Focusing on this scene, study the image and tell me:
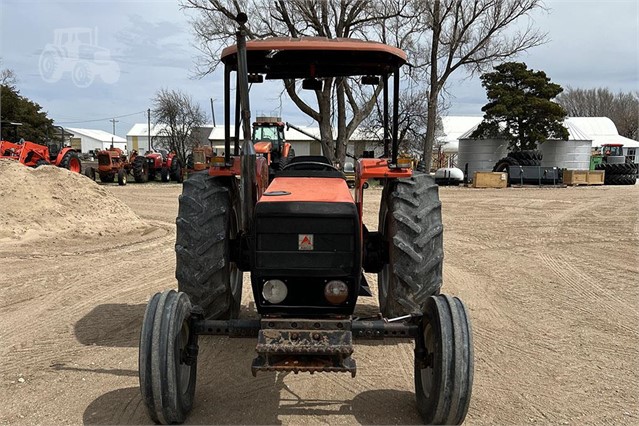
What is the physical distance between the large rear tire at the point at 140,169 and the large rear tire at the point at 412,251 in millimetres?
25526

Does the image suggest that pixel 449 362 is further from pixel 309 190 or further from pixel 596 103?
pixel 596 103

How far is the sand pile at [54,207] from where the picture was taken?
9953 millimetres

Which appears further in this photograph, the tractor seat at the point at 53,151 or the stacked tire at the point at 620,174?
the stacked tire at the point at 620,174

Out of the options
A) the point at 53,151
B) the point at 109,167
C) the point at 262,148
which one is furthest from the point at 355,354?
the point at 109,167

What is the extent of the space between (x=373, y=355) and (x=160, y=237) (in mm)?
6818

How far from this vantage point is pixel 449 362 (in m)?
3.21

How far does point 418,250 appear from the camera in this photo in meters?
4.26

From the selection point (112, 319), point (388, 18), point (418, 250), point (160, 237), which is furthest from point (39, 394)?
point (388, 18)

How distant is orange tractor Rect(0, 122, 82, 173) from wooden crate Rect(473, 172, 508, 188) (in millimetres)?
18127

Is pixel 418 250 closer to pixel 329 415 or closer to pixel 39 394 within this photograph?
pixel 329 415

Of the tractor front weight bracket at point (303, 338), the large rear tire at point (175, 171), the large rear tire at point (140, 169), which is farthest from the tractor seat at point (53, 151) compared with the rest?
the tractor front weight bracket at point (303, 338)

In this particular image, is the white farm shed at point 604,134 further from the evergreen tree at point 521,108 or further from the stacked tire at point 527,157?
the stacked tire at point 527,157

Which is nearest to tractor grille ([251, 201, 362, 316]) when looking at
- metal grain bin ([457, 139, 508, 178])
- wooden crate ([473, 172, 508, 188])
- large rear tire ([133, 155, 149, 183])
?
wooden crate ([473, 172, 508, 188])

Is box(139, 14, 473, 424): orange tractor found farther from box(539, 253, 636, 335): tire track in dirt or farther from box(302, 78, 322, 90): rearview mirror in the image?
box(539, 253, 636, 335): tire track in dirt
